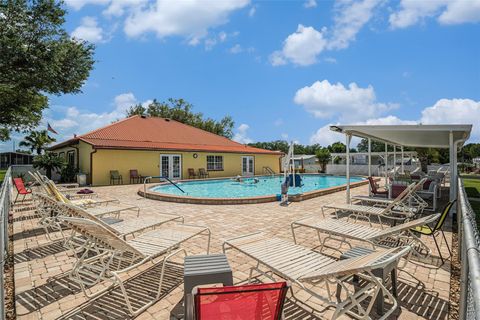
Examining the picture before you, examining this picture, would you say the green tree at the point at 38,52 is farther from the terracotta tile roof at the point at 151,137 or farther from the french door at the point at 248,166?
the french door at the point at 248,166

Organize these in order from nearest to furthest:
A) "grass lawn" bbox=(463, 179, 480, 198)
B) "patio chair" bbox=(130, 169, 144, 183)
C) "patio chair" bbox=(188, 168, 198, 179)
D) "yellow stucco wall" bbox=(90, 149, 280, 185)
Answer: "grass lawn" bbox=(463, 179, 480, 198), "yellow stucco wall" bbox=(90, 149, 280, 185), "patio chair" bbox=(130, 169, 144, 183), "patio chair" bbox=(188, 168, 198, 179)

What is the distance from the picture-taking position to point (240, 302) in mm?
1736

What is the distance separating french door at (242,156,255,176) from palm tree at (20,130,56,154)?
18.6 metres

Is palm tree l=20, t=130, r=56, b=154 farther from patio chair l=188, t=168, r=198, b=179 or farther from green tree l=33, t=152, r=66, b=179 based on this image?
patio chair l=188, t=168, r=198, b=179

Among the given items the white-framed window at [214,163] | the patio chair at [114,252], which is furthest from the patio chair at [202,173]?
the patio chair at [114,252]

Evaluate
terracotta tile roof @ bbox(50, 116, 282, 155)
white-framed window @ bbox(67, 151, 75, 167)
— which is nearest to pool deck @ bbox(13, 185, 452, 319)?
terracotta tile roof @ bbox(50, 116, 282, 155)

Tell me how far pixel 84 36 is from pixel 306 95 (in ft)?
57.4

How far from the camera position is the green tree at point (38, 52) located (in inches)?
445

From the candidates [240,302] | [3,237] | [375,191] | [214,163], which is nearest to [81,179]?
[214,163]

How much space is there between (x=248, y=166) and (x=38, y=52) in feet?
64.5

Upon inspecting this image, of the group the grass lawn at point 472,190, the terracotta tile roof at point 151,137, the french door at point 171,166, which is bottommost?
the grass lawn at point 472,190

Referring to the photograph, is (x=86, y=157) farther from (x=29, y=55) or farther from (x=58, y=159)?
(x=29, y=55)

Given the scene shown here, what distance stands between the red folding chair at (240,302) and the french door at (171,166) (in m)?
20.1

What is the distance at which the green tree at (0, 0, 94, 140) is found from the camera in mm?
11297
